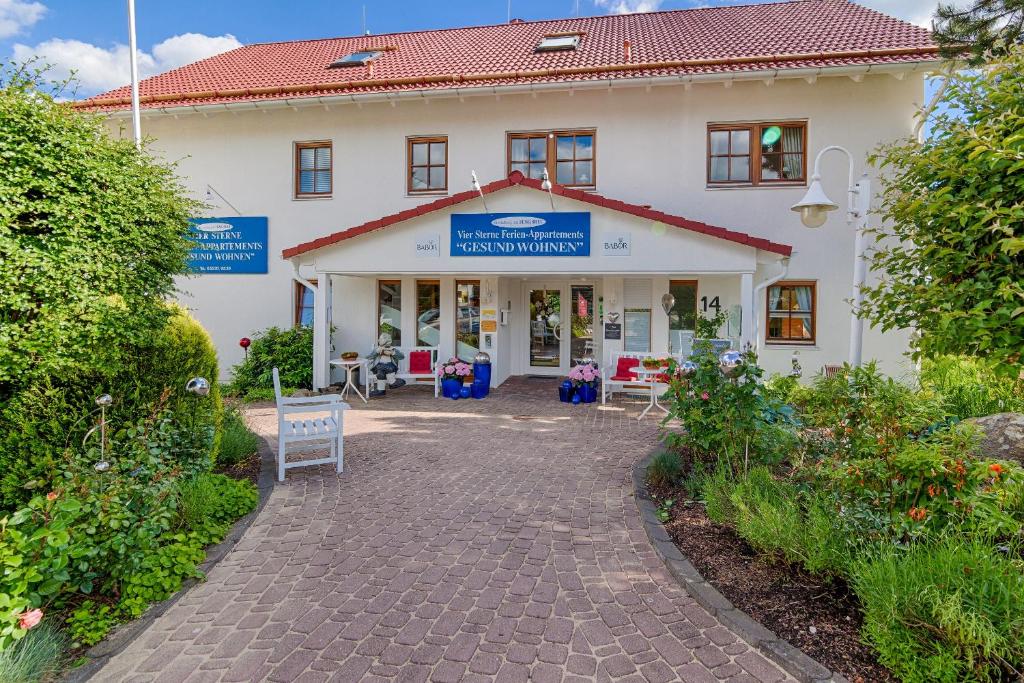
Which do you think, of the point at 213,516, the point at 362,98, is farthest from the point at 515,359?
the point at 213,516

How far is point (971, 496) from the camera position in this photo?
2988mm

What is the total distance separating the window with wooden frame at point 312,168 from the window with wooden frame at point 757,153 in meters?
8.51

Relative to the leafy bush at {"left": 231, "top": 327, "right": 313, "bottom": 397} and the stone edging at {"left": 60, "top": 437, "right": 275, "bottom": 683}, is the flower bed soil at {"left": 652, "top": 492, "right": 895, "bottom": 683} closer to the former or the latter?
the stone edging at {"left": 60, "top": 437, "right": 275, "bottom": 683}

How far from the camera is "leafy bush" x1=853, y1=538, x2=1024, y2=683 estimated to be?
2293 mm

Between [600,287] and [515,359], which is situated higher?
[600,287]

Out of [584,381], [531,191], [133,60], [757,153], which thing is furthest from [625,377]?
[133,60]

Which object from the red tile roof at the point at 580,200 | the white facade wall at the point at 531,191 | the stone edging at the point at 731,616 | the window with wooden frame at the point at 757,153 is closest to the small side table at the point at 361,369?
the white facade wall at the point at 531,191

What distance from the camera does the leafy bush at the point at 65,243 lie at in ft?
12.5

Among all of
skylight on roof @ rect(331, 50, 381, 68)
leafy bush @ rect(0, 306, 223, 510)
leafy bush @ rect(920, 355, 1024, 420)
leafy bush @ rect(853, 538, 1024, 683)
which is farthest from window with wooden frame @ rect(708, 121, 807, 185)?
leafy bush @ rect(0, 306, 223, 510)

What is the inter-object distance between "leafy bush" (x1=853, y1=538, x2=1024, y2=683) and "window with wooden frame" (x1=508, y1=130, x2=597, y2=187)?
10.1 meters

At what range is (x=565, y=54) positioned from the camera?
13070 millimetres

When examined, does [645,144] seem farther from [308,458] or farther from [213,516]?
[213,516]

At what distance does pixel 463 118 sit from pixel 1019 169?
10.7 meters

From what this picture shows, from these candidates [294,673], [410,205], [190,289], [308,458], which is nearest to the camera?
[294,673]
